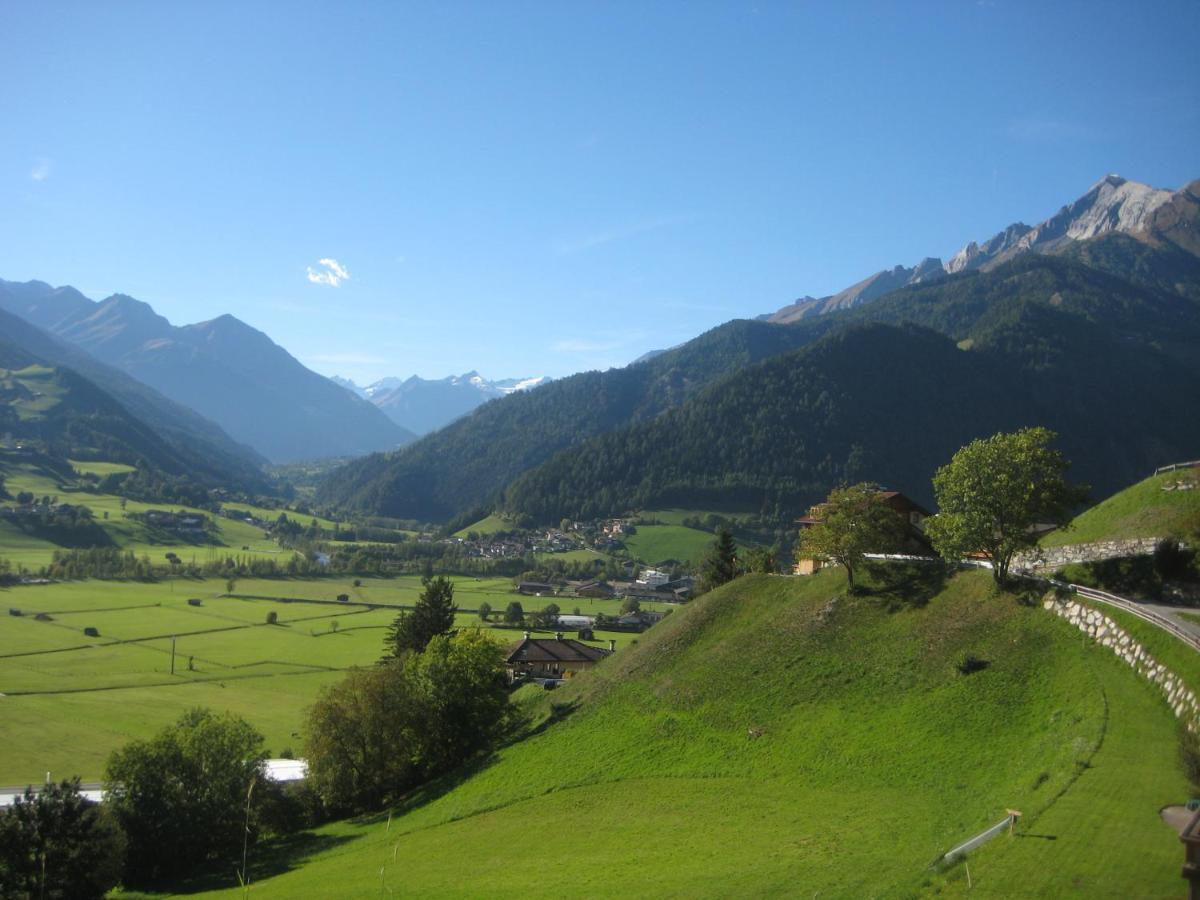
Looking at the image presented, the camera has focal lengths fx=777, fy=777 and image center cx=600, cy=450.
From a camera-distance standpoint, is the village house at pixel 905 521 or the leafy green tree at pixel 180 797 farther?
the village house at pixel 905 521

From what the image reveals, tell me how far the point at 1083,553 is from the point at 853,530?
54.8ft

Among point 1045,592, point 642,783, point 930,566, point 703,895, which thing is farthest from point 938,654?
point 703,895

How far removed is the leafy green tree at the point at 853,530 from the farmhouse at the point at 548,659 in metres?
38.0

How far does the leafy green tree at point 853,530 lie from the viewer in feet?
159

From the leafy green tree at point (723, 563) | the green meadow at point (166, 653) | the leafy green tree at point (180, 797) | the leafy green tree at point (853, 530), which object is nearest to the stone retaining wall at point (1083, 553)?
the leafy green tree at point (853, 530)

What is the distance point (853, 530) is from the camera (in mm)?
48750

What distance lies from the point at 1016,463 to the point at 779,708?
17943 millimetres

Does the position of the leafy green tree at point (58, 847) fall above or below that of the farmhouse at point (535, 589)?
above

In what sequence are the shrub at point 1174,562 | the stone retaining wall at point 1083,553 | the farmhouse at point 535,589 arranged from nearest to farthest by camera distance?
the shrub at point 1174,562
the stone retaining wall at point 1083,553
the farmhouse at point 535,589

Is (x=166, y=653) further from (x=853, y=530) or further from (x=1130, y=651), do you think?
(x=1130, y=651)

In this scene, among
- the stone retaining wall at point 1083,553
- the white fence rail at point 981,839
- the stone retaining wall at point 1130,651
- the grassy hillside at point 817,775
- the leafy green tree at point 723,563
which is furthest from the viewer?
the leafy green tree at point 723,563

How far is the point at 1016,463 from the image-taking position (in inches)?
1599

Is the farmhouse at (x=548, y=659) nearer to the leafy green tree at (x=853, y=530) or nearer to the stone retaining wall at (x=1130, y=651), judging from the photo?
the leafy green tree at (x=853, y=530)

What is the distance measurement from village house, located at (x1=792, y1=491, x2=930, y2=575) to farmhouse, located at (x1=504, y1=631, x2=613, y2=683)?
29.1 meters
